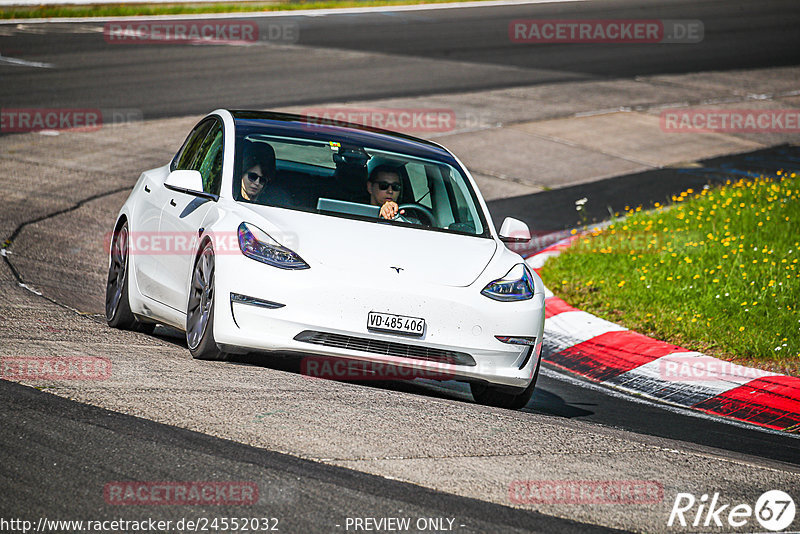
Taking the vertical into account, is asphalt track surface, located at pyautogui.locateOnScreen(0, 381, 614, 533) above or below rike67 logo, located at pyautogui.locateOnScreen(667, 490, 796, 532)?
above

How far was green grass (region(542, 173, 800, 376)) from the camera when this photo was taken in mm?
9016

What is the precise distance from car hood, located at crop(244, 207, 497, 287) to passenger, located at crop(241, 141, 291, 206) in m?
0.24

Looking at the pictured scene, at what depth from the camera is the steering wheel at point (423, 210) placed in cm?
765

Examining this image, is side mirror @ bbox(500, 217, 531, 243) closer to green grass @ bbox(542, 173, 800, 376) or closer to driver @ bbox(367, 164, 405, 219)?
driver @ bbox(367, 164, 405, 219)

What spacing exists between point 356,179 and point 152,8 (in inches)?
952

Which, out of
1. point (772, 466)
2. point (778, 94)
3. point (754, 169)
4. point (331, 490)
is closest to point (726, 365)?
point (772, 466)

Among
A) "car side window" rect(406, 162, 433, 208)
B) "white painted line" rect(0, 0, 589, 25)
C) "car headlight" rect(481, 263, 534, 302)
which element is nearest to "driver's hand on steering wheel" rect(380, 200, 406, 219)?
"car side window" rect(406, 162, 433, 208)

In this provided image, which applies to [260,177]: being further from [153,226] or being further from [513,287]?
[513,287]

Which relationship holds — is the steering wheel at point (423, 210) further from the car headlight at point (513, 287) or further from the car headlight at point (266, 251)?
the car headlight at point (266, 251)

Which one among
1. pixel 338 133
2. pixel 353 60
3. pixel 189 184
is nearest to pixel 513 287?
pixel 338 133

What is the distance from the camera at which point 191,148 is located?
8352 mm

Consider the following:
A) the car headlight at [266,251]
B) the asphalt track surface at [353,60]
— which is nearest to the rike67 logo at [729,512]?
the car headlight at [266,251]

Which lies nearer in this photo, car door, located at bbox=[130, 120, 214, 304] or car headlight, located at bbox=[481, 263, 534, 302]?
car headlight, located at bbox=[481, 263, 534, 302]

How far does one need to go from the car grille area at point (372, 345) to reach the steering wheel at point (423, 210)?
4.57 feet
